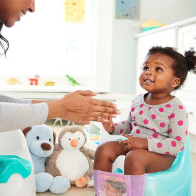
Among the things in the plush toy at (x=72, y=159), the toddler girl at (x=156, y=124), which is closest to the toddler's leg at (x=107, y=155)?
the toddler girl at (x=156, y=124)

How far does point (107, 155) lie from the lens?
1065 millimetres

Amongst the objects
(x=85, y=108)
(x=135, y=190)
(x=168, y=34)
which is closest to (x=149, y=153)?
(x=135, y=190)

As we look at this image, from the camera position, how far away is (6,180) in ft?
2.95

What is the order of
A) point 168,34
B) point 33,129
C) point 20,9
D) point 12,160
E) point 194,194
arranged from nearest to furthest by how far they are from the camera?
1. point 20,9
2. point 12,160
3. point 194,194
4. point 33,129
5. point 168,34

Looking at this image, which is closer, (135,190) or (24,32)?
(135,190)

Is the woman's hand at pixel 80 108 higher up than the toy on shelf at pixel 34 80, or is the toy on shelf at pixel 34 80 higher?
the woman's hand at pixel 80 108

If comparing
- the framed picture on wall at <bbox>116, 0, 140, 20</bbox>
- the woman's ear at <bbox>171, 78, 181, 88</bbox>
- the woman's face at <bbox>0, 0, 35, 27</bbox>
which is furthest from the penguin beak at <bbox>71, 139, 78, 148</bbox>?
the framed picture on wall at <bbox>116, 0, 140, 20</bbox>

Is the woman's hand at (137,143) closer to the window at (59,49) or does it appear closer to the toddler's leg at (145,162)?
the toddler's leg at (145,162)

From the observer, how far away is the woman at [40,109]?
0.75 meters

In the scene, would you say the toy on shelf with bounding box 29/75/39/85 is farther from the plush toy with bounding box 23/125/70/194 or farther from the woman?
the woman

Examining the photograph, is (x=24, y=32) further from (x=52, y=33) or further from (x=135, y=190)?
(x=135, y=190)

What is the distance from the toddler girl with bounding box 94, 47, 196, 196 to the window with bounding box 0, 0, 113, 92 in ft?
5.34

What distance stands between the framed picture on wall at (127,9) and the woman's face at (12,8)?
1994 mm

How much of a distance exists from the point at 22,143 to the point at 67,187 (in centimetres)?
31
